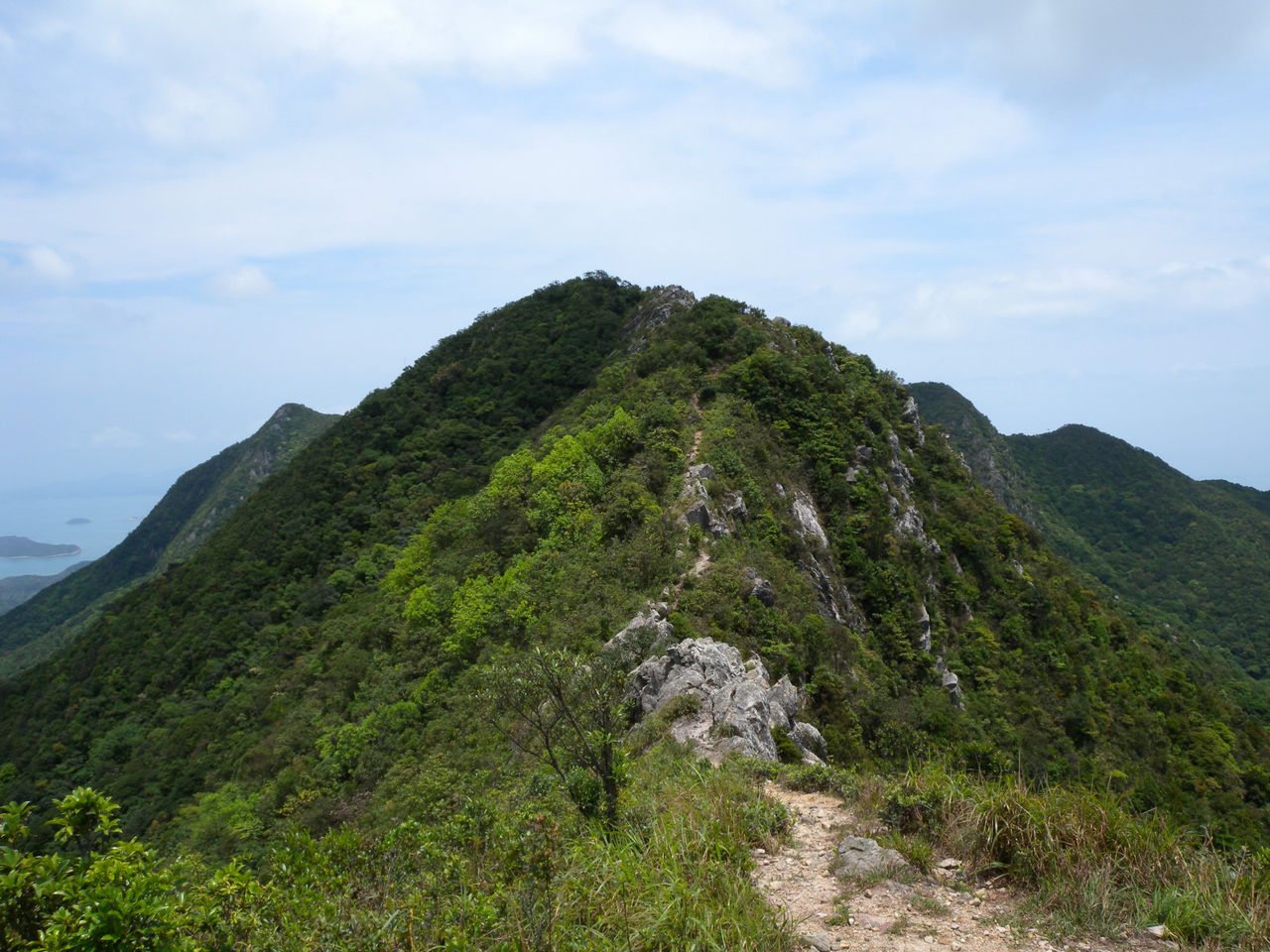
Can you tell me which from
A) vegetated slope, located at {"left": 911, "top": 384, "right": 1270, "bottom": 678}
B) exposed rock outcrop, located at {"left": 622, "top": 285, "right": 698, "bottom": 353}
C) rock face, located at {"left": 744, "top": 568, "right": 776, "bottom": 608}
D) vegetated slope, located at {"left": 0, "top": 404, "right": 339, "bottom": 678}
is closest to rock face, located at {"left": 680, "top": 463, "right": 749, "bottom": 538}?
rock face, located at {"left": 744, "top": 568, "right": 776, "bottom": 608}

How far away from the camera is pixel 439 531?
3106 cm

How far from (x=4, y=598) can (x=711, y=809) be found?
222801 mm

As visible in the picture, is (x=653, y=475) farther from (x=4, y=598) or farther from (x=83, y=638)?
(x=4, y=598)

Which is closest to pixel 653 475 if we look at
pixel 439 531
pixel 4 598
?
pixel 439 531

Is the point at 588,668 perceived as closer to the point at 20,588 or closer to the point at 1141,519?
the point at 1141,519

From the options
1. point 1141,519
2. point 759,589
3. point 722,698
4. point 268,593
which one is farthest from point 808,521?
point 1141,519

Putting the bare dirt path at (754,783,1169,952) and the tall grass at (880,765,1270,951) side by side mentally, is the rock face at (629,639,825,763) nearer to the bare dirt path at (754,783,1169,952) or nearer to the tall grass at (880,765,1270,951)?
the bare dirt path at (754,783,1169,952)

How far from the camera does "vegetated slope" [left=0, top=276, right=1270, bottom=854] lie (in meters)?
17.4

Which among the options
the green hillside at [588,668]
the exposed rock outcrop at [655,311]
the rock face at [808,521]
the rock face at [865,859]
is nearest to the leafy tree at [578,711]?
the green hillside at [588,668]

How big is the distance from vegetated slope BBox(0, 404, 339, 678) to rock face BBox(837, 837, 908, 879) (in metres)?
90.9

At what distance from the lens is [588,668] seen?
8.94m

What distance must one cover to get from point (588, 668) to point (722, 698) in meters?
4.55

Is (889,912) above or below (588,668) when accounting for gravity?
below

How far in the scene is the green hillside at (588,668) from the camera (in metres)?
6.01
